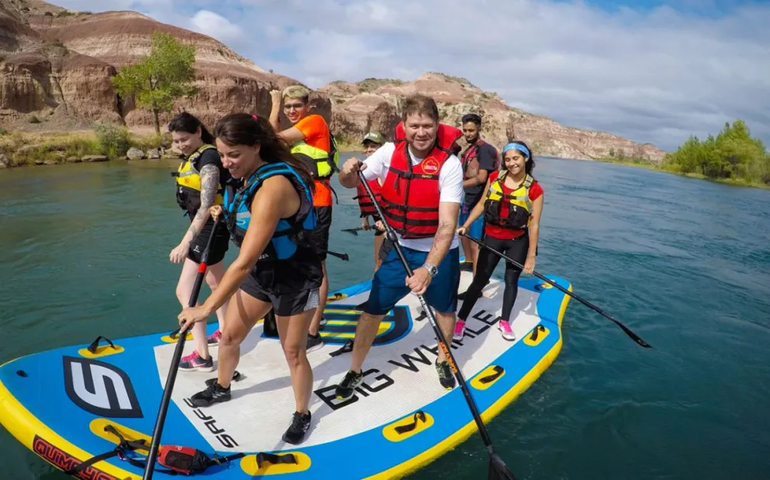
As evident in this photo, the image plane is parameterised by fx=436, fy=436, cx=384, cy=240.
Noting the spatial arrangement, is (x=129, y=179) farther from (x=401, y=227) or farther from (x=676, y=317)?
(x=676, y=317)

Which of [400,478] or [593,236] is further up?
[593,236]

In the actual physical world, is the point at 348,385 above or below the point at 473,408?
below

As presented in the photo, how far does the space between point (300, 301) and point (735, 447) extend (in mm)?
3925

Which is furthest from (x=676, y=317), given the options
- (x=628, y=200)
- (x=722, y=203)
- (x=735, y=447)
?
(x=722, y=203)

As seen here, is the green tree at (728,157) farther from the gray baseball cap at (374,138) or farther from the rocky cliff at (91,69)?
the gray baseball cap at (374,138)

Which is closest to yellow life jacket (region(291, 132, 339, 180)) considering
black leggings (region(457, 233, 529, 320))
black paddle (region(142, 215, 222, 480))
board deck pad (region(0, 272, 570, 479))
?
black paddle (region(142, 215, 222, 480))

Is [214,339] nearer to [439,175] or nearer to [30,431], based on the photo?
[30,431]

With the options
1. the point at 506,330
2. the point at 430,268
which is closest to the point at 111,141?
the point at 506,330

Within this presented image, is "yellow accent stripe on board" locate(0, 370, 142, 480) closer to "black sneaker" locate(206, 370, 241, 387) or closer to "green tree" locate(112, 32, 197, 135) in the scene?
"black sneaker" locate(206, 370, 241, 387)

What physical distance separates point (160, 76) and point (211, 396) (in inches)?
1314

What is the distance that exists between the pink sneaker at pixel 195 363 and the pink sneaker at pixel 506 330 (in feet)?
9.98

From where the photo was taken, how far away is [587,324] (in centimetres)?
585

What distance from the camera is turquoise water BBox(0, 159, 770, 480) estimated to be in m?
3.50

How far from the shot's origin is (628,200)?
21.2m
